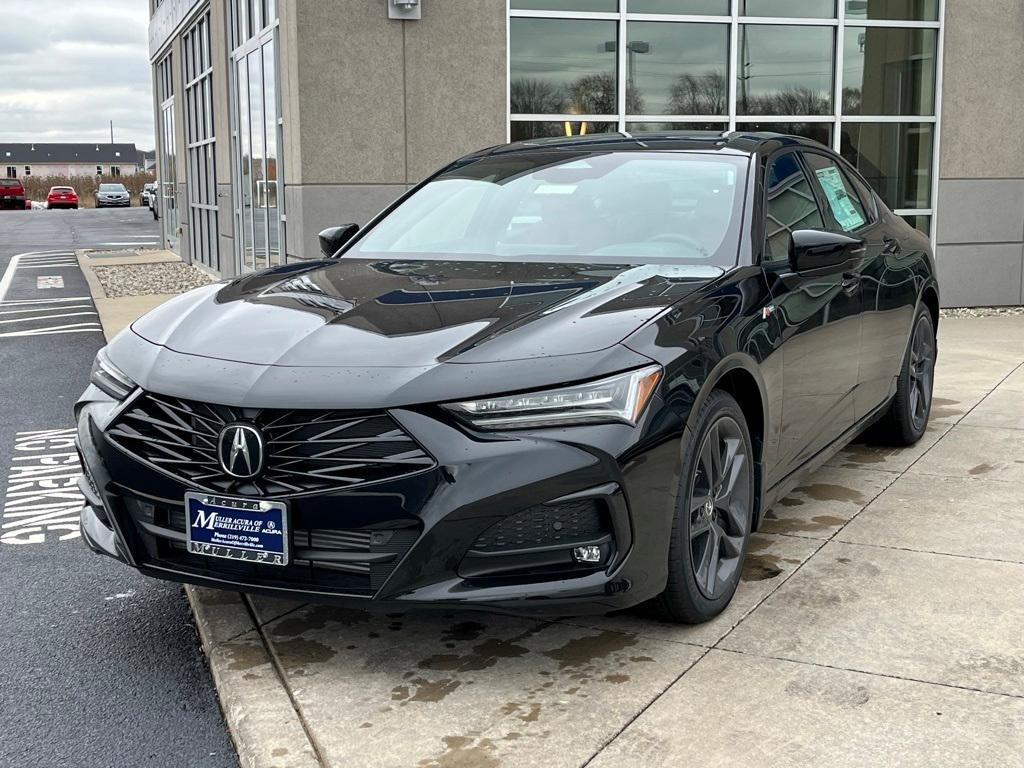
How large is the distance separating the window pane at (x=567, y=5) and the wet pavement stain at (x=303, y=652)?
8671 mm

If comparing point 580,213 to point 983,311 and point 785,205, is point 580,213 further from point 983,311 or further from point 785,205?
point 983,311

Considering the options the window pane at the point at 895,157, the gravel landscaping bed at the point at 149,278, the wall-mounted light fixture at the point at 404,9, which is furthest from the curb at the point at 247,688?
the gravel landscaping bed at the point at 149,278

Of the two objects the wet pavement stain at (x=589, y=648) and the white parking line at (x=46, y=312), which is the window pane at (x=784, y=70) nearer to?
the white parking line at (x=46, y=312)

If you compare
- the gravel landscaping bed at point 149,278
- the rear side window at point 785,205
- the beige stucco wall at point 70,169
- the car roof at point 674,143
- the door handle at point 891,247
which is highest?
the beige stucco wall at point 70,169

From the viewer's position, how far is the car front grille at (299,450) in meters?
3.09

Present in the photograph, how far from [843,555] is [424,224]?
2.05 meters

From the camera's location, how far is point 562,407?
313 cm

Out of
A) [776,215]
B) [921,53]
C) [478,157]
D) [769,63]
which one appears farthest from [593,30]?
[776,215]

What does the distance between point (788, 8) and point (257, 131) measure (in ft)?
19.5

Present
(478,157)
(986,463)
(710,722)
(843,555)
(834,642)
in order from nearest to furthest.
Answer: (710,722) → (834,642) → (843,555) → (478,157) → (986,463)

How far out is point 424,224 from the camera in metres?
4.84

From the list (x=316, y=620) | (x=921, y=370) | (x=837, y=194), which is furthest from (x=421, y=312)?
(x=921, y=370)

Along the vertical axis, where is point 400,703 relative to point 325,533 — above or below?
below

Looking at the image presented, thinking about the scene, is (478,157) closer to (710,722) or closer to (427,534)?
(427,534)
